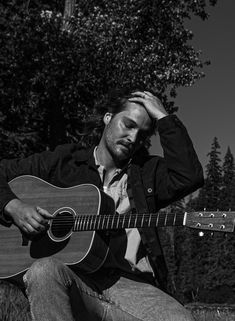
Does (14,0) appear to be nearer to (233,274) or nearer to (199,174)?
(199,174)

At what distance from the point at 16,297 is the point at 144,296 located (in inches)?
123

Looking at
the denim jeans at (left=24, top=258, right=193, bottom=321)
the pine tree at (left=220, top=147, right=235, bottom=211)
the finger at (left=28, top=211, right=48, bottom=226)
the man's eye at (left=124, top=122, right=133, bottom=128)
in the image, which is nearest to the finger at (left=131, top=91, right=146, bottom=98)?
the man's eye at (left=124, top=122, right=133, bottom=128)

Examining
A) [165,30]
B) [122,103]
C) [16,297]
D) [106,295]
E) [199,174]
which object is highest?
[165,30]

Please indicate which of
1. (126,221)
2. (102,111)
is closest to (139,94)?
(102,111)

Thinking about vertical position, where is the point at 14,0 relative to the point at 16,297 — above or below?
above

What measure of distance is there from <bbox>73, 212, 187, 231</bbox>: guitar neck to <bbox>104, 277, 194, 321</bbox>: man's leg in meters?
0.32

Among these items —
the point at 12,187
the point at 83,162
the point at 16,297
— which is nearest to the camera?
the point at 83,162

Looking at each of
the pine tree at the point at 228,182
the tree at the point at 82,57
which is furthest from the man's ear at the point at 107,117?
the pine tree at the point at 228,182

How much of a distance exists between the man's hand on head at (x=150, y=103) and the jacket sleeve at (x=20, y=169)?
635mm

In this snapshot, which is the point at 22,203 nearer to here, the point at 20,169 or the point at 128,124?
the point at 20,169

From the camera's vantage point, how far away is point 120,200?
3723 mm

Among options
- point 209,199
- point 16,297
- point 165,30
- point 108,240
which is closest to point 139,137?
point 108,240

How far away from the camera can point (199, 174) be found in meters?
3.66

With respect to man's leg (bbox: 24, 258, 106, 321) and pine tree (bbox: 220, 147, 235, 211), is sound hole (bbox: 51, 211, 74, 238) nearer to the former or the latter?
man's leg (bbox: 24, 258, 106, 321)
